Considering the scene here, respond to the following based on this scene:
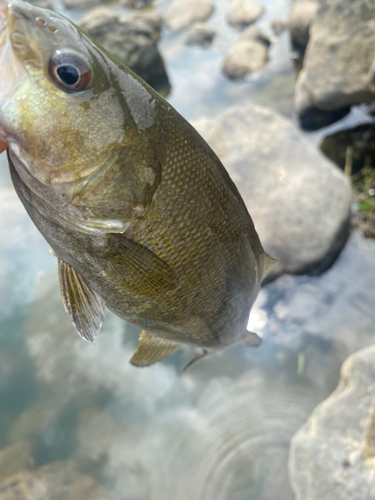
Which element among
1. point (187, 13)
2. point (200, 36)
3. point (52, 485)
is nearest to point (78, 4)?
point (187, 13)

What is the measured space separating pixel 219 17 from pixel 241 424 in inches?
286

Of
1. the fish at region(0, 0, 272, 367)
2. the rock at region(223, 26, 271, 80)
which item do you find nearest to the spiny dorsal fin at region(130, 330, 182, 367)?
the fish at region(0, 0, 272, 367)

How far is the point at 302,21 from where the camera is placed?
5207 millimetres

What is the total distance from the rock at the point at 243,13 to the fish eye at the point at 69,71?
7272 mm

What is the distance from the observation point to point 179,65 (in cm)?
612

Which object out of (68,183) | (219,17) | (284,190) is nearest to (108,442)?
(284,190)

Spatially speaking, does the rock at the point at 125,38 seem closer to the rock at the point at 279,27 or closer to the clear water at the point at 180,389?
the rock at the point at 279,27

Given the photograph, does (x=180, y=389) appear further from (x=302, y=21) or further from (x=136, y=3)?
(x=136, y=3)

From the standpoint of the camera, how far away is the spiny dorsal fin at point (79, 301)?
0.87 metres

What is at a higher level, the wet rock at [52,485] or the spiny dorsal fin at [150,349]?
the spiny dorsal fin at [150,349]

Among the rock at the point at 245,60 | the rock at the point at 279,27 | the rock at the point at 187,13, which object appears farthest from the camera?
the rock at the point at 187,13

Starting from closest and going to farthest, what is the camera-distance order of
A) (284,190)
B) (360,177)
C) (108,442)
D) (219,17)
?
(108,442), (284,190), (360,177), (219,17)

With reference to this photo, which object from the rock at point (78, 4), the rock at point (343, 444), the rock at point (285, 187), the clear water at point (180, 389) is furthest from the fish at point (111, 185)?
the rock at point (78, 4)

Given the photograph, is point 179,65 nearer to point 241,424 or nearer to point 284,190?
point 284,190
